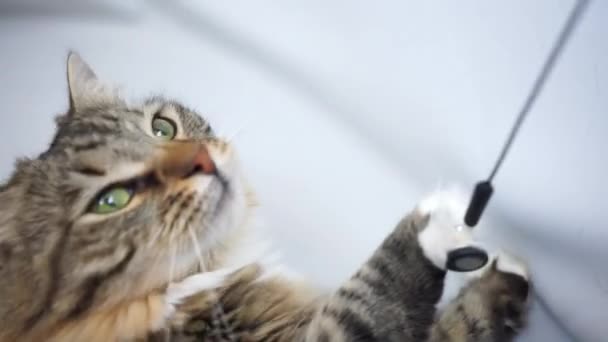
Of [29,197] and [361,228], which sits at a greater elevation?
[29,197]

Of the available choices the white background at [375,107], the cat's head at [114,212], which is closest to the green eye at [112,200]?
the cat's head at [114,212]

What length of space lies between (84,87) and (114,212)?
0.20m

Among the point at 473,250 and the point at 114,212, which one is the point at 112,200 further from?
the point at 473,250

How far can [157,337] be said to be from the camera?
59 cm

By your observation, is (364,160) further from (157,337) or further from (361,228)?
(157,337)

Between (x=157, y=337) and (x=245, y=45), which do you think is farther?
(x=245, y=45)

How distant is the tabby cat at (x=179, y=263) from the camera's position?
59 centimetres

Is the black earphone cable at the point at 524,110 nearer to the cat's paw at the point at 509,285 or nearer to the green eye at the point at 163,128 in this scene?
the cat's paw at the point at 509,285

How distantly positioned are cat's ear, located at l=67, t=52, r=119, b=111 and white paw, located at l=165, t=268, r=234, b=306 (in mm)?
238

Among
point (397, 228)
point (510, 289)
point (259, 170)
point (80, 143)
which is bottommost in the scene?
point (510, 289)

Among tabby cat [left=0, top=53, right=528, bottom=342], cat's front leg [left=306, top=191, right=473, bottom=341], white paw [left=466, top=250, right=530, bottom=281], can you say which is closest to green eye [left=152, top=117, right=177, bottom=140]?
tabby cat [left=0, top=53, right=528, bottom=342]

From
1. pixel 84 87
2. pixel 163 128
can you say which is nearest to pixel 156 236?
pixel 163 128

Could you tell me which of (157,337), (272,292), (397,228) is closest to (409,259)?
(397,228)

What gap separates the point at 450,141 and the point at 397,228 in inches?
4.2
